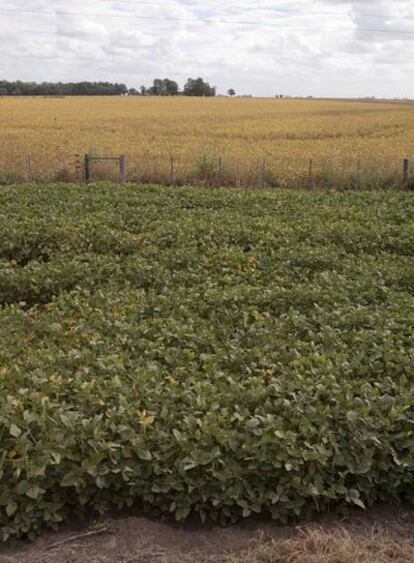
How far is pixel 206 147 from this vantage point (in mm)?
28172

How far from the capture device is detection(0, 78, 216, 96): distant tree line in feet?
363

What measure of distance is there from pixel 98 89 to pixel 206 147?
320 feet

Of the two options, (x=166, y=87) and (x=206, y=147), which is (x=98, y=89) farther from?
(x=206, y=147)

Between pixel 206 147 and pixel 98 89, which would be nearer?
pixel 206 147

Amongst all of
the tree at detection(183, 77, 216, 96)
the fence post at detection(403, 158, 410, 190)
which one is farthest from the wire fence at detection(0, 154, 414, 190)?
the tree at detection(183, 77, 216, 96)

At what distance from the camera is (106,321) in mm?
6621

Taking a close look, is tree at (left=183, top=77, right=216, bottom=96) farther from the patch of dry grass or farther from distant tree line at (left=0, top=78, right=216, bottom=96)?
the patch of dry grass

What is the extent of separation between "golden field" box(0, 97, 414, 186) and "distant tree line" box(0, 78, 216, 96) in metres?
62.9

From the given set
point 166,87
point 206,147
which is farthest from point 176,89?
point 206,147

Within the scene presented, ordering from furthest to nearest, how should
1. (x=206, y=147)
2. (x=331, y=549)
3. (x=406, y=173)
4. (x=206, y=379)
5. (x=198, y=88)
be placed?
(x=198, y=88) < (x=206, y=147) < (x=406, y=173) < (x=206, y=379) < (x=331, y=549)

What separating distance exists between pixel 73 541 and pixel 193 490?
2.57ft

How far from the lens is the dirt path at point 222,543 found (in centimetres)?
394

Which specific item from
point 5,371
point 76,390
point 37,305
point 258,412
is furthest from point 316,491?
point 37,305

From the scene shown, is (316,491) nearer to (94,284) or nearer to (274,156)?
(94,284)
